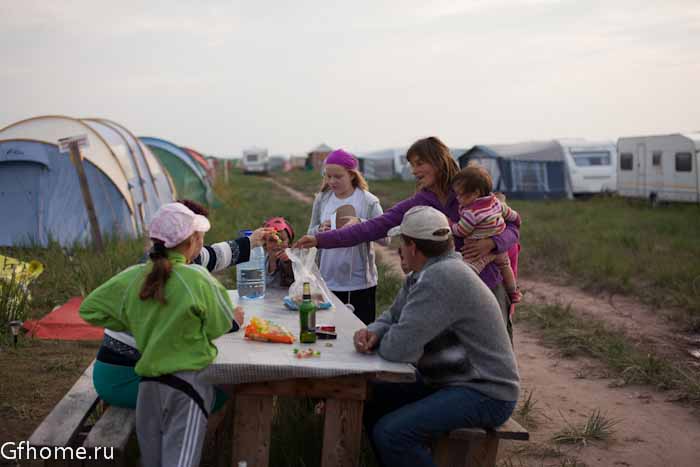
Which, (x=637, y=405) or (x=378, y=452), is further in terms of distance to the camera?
(x=637, y=405)

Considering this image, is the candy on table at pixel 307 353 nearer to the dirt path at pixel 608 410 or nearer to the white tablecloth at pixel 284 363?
the white tablecloth at pixel 284 363

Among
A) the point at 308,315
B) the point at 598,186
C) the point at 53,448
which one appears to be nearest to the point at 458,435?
the point at 308,315

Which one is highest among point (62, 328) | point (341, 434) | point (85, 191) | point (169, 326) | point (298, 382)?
point (85, 191)

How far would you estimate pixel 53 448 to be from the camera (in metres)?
3.06

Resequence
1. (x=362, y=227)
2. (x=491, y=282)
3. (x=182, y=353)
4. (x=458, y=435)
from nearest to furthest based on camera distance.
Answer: (x=182, y=353) < (x=458, y=435) < (x=491, y=282) < (x=362, y=227)

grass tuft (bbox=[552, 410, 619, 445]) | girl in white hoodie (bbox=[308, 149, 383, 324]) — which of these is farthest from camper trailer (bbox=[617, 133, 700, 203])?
girl in white hoodie (bbox=[308, 149, 383, 324])

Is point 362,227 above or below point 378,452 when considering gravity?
above

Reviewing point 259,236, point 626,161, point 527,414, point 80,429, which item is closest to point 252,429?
point 80,429

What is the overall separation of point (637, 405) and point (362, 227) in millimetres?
2402

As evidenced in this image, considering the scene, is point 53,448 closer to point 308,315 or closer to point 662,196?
point 308,315

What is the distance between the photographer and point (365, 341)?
326 centimetres

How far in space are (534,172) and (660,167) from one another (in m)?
4.99

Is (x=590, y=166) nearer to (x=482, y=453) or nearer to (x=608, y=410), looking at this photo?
(x=608, y=410)

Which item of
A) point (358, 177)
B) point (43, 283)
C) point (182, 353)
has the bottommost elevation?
point (43, 283)
